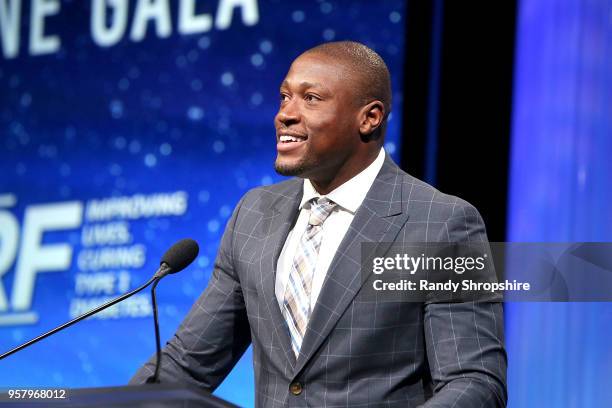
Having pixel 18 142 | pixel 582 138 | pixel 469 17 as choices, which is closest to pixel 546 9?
pixel 469 17

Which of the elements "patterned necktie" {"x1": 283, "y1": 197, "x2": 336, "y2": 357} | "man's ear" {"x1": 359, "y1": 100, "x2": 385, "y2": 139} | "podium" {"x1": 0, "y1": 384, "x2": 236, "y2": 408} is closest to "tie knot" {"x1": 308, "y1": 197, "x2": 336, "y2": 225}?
"patterned necktie" {"x1": 283, "y1": 197, "x2": 336, "y2": 357}

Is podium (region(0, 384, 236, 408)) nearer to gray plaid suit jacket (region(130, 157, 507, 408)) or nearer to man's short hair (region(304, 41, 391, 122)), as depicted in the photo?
gray plaid suit jacket (region(130, 157, 507, 408))

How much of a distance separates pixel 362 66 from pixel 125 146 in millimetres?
2630

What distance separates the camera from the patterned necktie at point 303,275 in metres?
2.49

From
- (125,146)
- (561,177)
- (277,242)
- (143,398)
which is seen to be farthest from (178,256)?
(125,146)

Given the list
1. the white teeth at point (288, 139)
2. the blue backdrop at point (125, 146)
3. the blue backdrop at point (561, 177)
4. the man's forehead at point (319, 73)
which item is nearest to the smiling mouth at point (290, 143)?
the white teeth at point (288, 139)

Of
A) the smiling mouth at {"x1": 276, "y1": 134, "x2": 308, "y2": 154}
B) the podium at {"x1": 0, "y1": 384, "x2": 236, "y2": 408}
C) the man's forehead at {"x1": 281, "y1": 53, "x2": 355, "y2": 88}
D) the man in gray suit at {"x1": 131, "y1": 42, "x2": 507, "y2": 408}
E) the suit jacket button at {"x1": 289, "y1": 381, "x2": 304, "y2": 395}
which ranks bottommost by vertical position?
the suit jacket button at {"x1": 289, "y1": 381, "x2": 304, "y2": 395}

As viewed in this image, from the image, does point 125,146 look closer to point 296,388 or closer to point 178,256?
point 178,256

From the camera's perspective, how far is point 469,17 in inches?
170

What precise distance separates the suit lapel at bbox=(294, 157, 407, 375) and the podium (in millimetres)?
550

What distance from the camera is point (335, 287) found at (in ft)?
8.02

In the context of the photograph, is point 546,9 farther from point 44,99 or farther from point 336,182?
point 44,99

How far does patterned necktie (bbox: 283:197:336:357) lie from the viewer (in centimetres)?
249

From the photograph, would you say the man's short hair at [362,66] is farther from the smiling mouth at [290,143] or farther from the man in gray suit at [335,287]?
the smiling mouth at [290,143]
